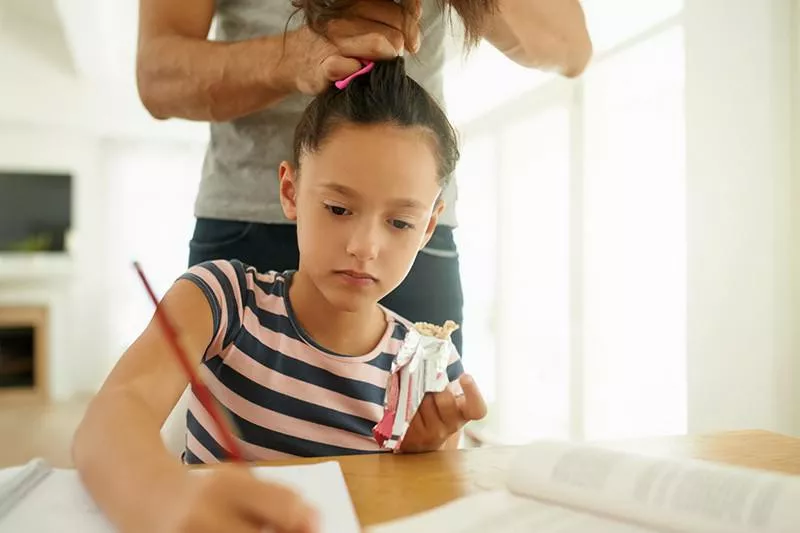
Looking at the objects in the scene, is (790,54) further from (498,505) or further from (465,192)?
(465,192)

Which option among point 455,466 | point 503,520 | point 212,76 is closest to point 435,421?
point 455,466

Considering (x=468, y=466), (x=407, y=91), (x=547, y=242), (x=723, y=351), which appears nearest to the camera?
(x=468, y=466)

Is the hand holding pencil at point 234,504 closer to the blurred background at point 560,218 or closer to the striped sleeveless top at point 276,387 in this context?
the striped sleeveless top at point 276,387

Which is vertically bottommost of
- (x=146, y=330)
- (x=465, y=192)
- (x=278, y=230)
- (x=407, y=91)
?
(x=146, y=330)

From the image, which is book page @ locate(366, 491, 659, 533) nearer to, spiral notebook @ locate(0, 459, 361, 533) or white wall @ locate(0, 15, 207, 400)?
spiral notebook @ locate(0, 459, 361, 533)

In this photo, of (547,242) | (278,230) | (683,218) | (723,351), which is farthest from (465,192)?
(278,230)

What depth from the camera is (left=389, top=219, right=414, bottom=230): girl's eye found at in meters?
0.75

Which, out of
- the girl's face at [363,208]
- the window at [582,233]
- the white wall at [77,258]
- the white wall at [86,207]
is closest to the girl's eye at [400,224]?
the girl's face at [363,208]

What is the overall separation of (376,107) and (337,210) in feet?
0.41

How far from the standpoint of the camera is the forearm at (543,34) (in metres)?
0.86

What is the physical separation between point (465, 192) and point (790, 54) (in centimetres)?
230

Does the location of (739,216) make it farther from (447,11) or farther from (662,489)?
(662,489)

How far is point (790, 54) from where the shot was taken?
5.45 ft

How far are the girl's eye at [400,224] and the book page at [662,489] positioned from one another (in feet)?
0.95
